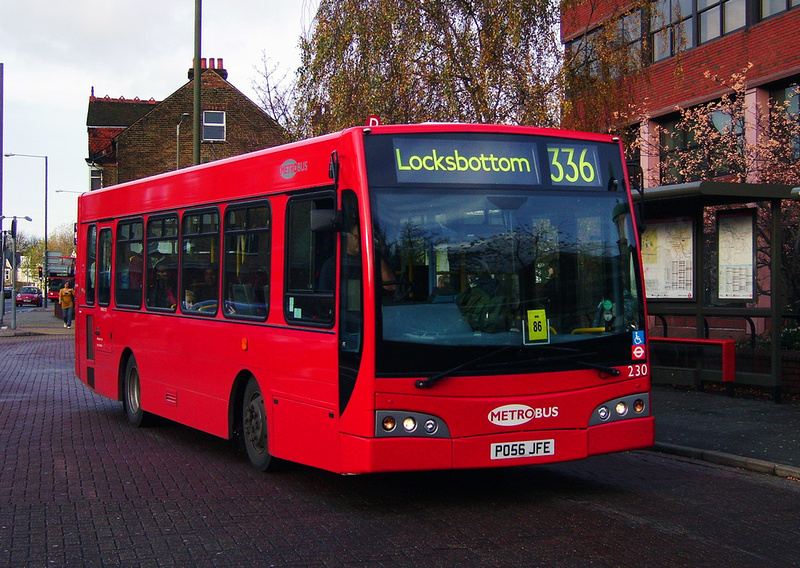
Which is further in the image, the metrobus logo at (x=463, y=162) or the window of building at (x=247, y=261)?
the window of building at (x=247, y=261)

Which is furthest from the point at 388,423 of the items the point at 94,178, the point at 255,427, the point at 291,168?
the point at 94,178

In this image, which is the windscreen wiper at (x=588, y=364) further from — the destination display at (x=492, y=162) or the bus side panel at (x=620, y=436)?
the destination display at (x=492, y=162)

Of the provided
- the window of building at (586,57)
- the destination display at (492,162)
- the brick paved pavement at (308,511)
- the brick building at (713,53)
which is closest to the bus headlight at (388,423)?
the brick paved pavement at (308,511)

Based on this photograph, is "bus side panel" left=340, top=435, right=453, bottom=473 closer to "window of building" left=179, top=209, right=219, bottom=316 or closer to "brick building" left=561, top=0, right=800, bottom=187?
"window of building" left=179, top=209, right=219, bottom=316

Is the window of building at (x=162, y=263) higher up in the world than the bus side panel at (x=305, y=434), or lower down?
higher up

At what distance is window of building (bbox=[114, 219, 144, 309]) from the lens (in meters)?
11.6

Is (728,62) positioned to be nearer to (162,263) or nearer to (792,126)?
(792,126)

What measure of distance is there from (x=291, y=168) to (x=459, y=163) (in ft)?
5.24

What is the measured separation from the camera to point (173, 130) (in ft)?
169

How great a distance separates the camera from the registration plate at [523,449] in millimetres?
7000

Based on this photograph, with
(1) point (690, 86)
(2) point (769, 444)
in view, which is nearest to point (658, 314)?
(2) point (769, 444)

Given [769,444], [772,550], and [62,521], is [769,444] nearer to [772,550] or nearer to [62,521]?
[772,550]

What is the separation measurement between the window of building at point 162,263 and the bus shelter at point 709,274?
5984 millimetres

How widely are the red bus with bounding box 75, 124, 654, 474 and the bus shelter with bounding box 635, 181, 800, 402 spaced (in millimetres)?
5462
